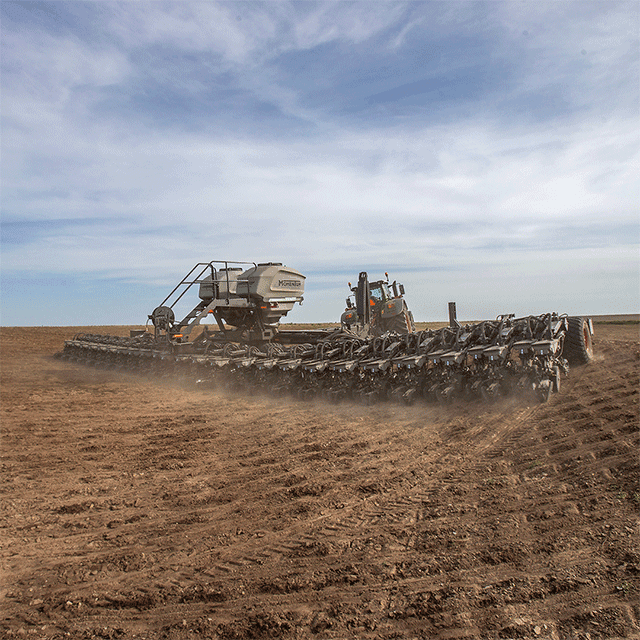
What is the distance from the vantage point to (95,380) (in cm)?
1350

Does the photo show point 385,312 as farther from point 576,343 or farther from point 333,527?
point 333,527

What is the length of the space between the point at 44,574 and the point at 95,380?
36.0 ft

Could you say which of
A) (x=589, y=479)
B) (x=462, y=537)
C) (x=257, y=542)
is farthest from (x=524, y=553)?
(x=257, y=542)

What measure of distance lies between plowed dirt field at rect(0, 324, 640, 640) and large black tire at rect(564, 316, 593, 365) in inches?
123

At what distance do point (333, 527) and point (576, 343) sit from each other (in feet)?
29.8

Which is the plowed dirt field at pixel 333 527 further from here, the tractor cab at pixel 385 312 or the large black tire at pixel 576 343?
the tractor cab at pixel 385 312

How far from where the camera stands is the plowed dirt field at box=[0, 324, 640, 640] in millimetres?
2803

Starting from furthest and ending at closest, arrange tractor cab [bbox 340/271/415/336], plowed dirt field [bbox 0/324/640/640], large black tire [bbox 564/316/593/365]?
tractor cab [bbox 340/271/415/336], large black tire [bbox 564/316/593/365], plowed dirt field [bbox 0/324/640/640]

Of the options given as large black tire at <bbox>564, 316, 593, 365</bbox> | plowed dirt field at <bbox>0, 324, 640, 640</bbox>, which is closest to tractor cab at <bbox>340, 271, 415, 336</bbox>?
large black tire at <bbox>564, 316, 593, 365</bbox>

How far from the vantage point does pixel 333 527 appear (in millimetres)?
3918

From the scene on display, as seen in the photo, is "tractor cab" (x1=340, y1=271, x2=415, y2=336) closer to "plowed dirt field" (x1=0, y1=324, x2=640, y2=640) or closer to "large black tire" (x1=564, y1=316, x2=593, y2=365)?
"large black tire" (x1=564, y1=316, x2=593, y2=365)

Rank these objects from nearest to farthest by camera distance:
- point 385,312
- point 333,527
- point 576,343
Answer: point 333,527
point 576,343
point 385,312

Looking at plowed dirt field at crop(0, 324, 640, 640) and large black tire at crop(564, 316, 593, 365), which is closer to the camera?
plowed dirt field at crop(0, 324, 640, 640)

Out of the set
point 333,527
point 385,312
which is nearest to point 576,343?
point 385,312
